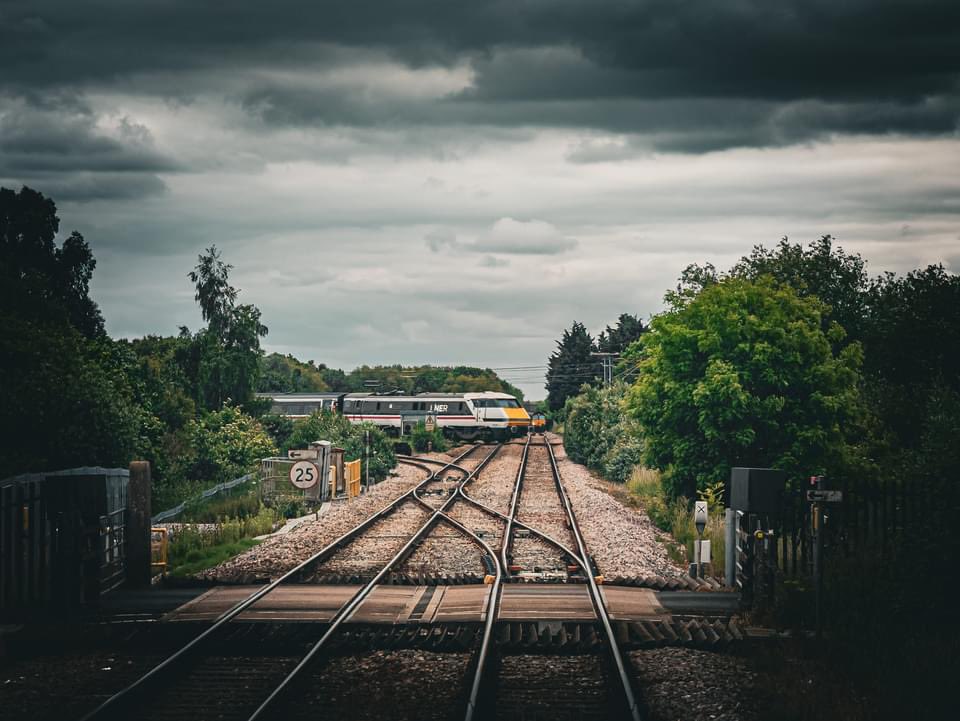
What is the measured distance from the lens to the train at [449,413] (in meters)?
67.6

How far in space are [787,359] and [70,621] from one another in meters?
17.3

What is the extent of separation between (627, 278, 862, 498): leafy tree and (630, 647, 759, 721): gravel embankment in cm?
1328

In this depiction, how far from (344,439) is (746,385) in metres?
19.2

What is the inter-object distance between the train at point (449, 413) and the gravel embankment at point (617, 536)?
3139cm

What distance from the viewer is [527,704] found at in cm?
959

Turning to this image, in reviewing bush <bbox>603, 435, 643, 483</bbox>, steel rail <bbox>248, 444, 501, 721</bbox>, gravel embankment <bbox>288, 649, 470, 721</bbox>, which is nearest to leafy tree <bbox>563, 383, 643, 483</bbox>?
bush <bbox>603, 435, 643, 483</bbox>

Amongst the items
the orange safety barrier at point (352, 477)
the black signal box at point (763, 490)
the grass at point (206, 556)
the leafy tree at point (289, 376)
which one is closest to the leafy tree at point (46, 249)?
the orange safety barrier at point (352, 477)

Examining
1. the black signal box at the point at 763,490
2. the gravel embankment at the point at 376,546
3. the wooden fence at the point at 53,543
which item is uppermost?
the black signal box at the point at 763,490

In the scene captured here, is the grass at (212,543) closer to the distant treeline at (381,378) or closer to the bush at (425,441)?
the bush at (425,441)

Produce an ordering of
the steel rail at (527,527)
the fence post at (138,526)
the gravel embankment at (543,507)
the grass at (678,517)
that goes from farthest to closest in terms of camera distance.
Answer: the gravel embankment at (543,507) → the grass at (678,517) → the steel rail at (527,527) → the fence post at (138,526)

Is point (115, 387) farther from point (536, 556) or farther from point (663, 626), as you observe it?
point (663, 626)

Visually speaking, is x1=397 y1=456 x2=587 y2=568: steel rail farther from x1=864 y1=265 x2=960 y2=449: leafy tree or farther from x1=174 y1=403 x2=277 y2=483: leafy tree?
x1=864 y1=265 x2=960 y2=449: leafy tree

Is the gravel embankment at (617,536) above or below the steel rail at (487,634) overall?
below

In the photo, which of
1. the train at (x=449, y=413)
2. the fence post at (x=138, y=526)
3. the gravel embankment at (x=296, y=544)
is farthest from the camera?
the train at (x=449, y=413)
